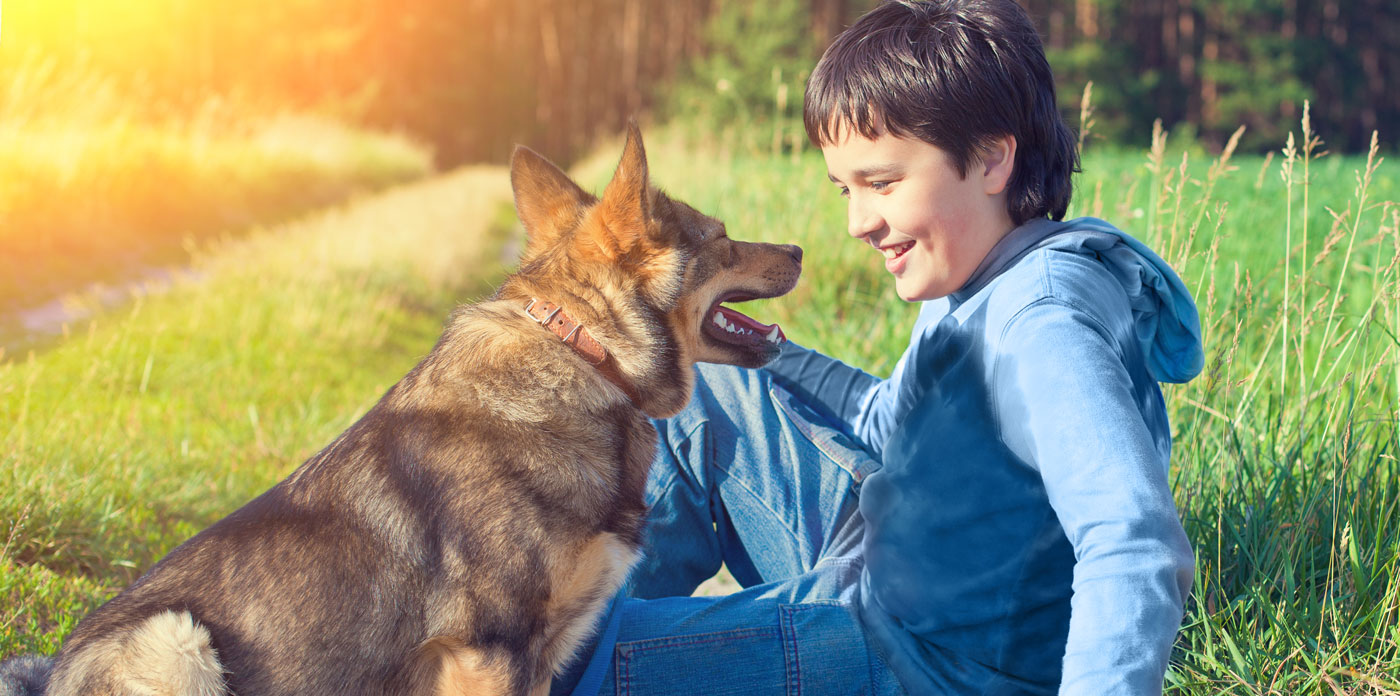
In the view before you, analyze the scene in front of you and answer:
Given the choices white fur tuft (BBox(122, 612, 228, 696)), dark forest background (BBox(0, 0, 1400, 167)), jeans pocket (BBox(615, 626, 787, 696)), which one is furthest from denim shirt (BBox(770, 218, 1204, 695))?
dark forest background (BBox(0, 0, 1400, 167))

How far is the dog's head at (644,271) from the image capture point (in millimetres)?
2531

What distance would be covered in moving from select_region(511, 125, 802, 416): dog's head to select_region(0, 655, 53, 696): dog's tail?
5.10 ft

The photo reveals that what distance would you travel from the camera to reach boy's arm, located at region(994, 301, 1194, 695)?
1.38 m

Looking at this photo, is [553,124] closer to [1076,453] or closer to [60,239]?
[60,239]

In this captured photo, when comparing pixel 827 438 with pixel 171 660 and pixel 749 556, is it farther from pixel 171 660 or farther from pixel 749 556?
pixel 171 660

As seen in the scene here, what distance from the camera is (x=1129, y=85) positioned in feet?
96.8

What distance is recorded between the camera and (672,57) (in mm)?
42406

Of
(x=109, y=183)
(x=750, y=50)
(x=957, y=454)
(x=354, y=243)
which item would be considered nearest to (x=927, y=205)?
(x=957, y=454)

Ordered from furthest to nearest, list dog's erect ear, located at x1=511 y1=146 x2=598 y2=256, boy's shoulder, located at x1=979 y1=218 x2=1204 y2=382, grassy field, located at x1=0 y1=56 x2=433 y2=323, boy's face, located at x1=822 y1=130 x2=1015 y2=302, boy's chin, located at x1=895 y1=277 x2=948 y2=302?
grassy field, located at x1=0 y1=56 x2=433 y2=323, dog's erect ear, located at x1=511 y1=146 x2=598 y2=256, boy's chin, located at x1=895 y1=277 x2=948 y2=302, boy's face, located at x1=822 y1=130 x2=1015 y2=302, boy's shoulder, located at x1=979 y1=218 x2=1204 y2=382

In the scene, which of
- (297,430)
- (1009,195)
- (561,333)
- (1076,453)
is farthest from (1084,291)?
(297,430)

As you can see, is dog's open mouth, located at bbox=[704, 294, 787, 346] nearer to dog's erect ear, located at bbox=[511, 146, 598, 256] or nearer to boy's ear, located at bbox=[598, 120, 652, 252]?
boy's ear, located at bbox=[598, 120, 652, 252]

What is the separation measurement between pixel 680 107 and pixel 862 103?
2767 centimetres

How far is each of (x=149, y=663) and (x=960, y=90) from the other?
88.2 inches

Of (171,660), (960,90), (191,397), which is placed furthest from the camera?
(191,397)
